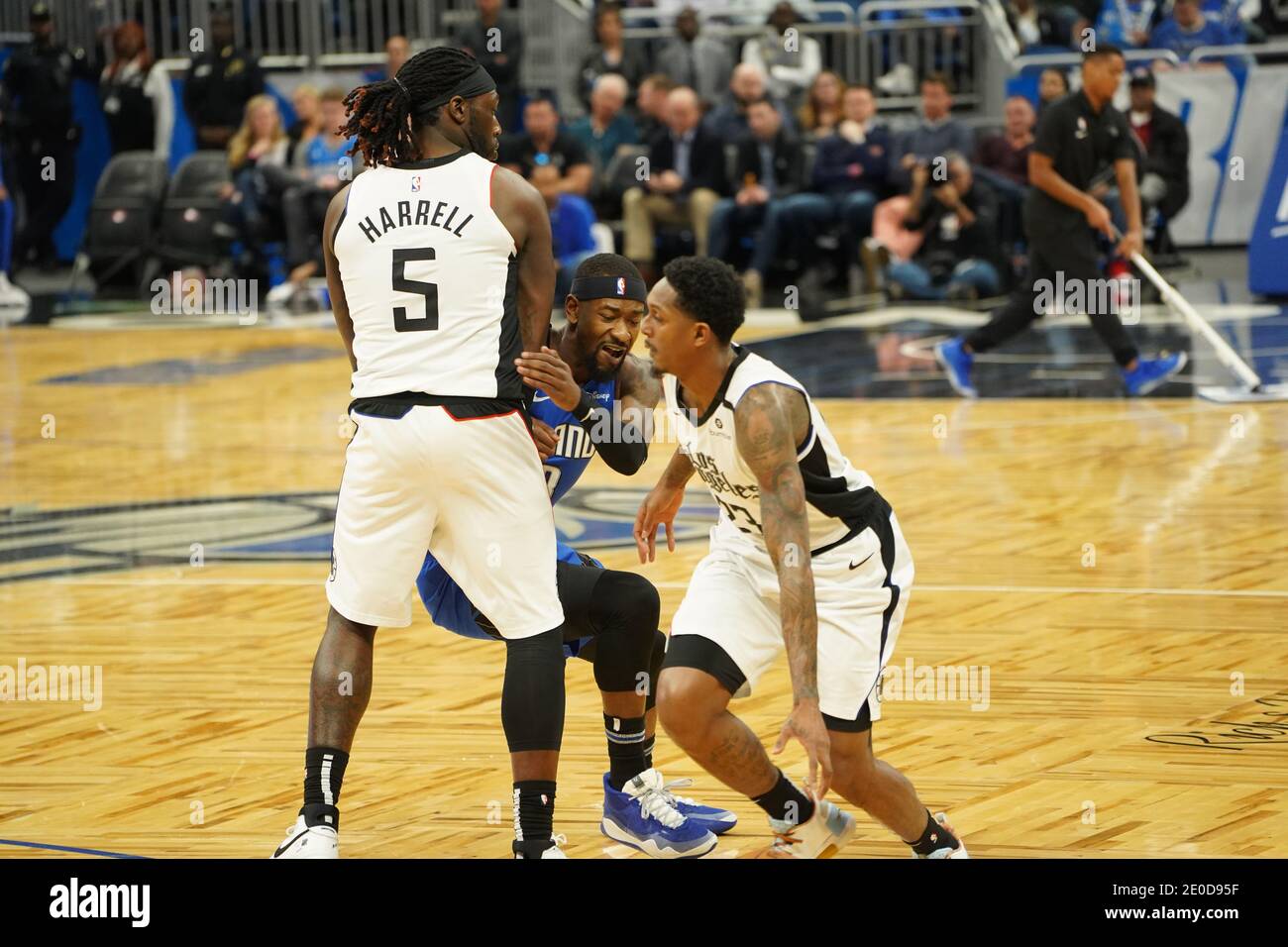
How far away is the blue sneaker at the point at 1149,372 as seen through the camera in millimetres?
11375

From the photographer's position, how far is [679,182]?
16.7 m

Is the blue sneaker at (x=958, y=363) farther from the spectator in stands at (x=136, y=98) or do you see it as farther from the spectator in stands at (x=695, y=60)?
the spectator in stands at (x=136, y=98)

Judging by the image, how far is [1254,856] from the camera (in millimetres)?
4273

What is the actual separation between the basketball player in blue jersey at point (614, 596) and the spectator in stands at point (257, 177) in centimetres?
1353

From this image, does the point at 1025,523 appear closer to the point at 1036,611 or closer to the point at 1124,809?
the point at 1036,611

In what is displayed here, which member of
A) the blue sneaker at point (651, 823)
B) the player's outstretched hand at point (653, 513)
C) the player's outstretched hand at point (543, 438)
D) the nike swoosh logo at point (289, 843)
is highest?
the player's outstretched hand at point (543, 438)

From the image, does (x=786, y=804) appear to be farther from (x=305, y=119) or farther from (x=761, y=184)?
(x=305, y=119)

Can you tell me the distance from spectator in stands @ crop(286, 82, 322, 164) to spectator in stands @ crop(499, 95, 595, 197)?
225 cm

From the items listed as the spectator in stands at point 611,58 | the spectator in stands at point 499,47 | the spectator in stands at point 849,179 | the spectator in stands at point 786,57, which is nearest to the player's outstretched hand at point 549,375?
the spectator in stands at point 849,179

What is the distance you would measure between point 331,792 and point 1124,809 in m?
1.89

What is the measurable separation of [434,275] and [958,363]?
8173mm

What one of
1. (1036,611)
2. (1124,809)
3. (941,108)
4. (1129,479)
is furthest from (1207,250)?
(1124,809)

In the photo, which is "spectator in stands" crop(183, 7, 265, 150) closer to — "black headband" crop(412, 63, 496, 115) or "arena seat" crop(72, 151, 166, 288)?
"arena seat" crop(72, 151, 166, 288)

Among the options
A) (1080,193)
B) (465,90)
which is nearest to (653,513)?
(465,90)
